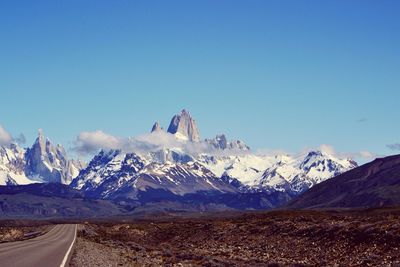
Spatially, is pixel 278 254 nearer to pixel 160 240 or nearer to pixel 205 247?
pixel 205 247

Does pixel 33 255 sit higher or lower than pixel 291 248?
higher

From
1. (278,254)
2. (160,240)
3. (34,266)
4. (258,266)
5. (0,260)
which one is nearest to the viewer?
(34,266)

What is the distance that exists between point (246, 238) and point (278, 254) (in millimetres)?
17349

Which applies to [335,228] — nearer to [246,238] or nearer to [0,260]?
[246,238]

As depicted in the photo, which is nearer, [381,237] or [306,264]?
[306,264]

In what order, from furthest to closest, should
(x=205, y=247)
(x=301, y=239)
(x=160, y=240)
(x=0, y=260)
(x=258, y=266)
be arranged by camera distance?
(x=160, y=240)
(x=205, y=247)
(x=301, y=239)
(x=258, y=266)
(x=0, y=260)

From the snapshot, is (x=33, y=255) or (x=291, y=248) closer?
(x=33, y=255)

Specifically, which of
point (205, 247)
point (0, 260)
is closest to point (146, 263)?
point (0, 260)

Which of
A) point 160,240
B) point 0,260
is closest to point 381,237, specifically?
point 0,260

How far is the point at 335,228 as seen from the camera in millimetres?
59906

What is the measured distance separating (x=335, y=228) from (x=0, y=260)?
103ft

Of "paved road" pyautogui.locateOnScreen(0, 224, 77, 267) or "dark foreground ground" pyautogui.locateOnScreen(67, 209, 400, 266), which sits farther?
"dark foreground ground" pyautogui.locateOnScreen(67, 209, 400, 266)

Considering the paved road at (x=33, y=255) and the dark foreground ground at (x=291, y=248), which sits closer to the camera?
the paved road at (x=33, y=255)

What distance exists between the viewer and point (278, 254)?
188 feet
